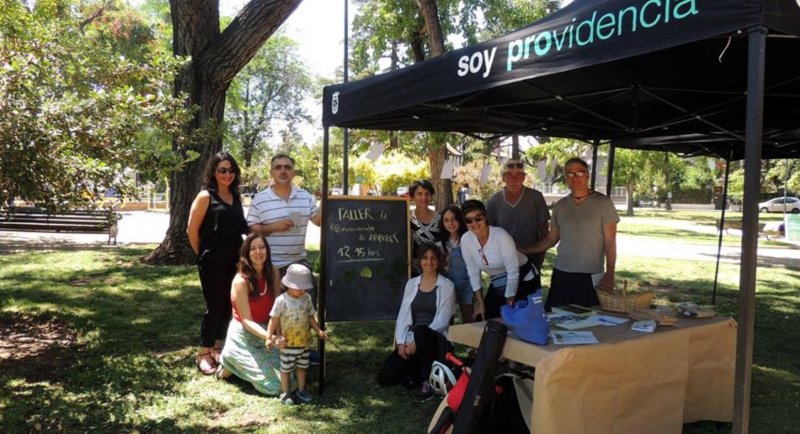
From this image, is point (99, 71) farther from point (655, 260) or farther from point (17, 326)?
point (655, 260)

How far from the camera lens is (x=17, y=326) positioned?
582 centimetres

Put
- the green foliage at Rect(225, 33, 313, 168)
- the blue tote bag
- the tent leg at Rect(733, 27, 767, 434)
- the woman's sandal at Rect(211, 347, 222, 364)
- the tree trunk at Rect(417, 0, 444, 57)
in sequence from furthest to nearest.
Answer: the green foliage at Rect(225, 33, 313, 168)
the tree trunk at Rect(417, 0, 444, 57)
the woman's sandal at Rect(211, 347, 222, 364)
the blue tote bag
the tent leg at Rect(733, 27, 767, 434)

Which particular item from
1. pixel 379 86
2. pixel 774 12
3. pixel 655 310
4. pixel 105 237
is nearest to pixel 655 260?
pixel 655 310

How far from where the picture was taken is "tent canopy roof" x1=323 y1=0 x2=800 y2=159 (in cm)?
228

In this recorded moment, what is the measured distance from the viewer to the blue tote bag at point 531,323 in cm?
298

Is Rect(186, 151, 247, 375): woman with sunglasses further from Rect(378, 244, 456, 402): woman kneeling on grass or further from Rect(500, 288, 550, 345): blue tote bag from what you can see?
Rect(500, 288, 550, 345): blue tote bag

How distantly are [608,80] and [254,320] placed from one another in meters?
3.16

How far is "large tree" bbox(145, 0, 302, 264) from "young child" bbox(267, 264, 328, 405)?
523cm

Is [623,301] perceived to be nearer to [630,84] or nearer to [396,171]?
[630,84]

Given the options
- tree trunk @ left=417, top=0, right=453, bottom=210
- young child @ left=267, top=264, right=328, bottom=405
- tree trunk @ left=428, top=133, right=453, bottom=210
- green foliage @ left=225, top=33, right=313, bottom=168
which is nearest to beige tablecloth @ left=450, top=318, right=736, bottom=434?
young child @ left=267, top=264, right=328, bottom=405

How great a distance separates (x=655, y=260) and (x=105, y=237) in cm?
1336

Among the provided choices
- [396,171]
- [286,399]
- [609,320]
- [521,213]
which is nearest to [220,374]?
[286,399]

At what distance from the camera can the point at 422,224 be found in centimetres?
497

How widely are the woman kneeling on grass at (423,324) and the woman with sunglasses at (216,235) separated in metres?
1.40
